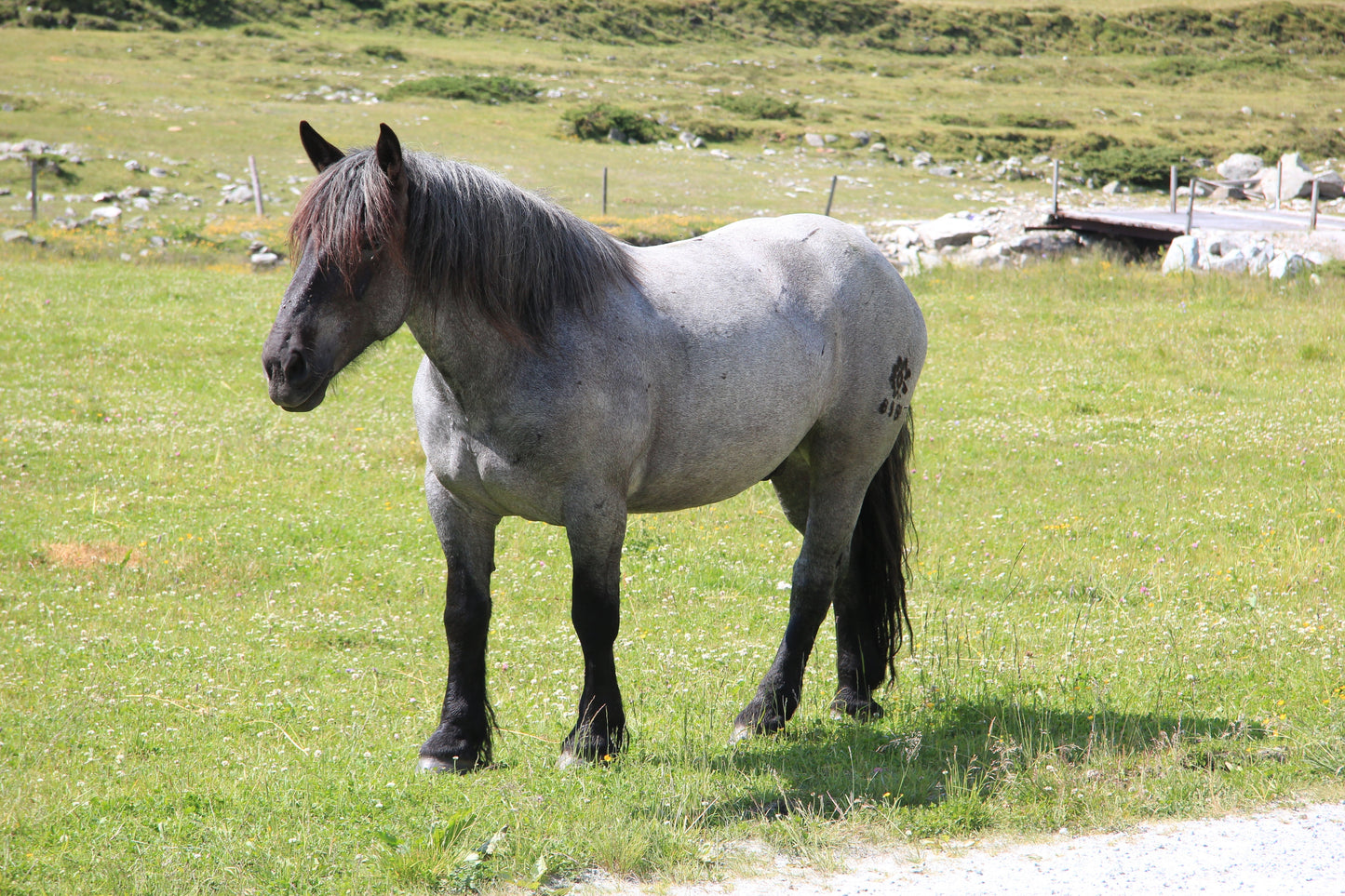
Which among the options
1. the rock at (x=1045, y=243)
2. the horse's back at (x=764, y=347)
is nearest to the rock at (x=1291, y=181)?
the rock at (x=1045, y=243)

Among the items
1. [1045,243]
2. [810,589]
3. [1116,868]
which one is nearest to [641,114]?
[1045,243]

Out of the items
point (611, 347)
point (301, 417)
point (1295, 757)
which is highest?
point (611, 347)

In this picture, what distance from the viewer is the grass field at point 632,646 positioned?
455 cm

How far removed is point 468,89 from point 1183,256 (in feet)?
155

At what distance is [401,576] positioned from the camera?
8.77 meters

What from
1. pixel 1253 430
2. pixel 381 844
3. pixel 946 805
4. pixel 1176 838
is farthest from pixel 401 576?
pixel 1253 430

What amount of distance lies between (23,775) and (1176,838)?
17.3ft

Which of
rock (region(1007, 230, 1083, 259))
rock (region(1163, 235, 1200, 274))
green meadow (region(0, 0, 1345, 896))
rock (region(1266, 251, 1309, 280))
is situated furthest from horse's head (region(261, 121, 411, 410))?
rock (region(1007, 230, 1083, 259))

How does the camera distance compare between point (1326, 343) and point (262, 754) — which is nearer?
point (262, 754)

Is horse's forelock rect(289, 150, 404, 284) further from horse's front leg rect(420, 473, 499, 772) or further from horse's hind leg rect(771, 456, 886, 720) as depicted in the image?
horse's hind leg rect(771, 456, 886, 720)

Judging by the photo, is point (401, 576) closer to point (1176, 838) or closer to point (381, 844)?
point (381, 844)

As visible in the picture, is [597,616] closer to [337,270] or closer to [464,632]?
[464,632]

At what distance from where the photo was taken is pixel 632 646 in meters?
7.28

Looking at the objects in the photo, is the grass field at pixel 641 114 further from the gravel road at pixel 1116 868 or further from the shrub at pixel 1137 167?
the gravel road at pixel 1116 868
